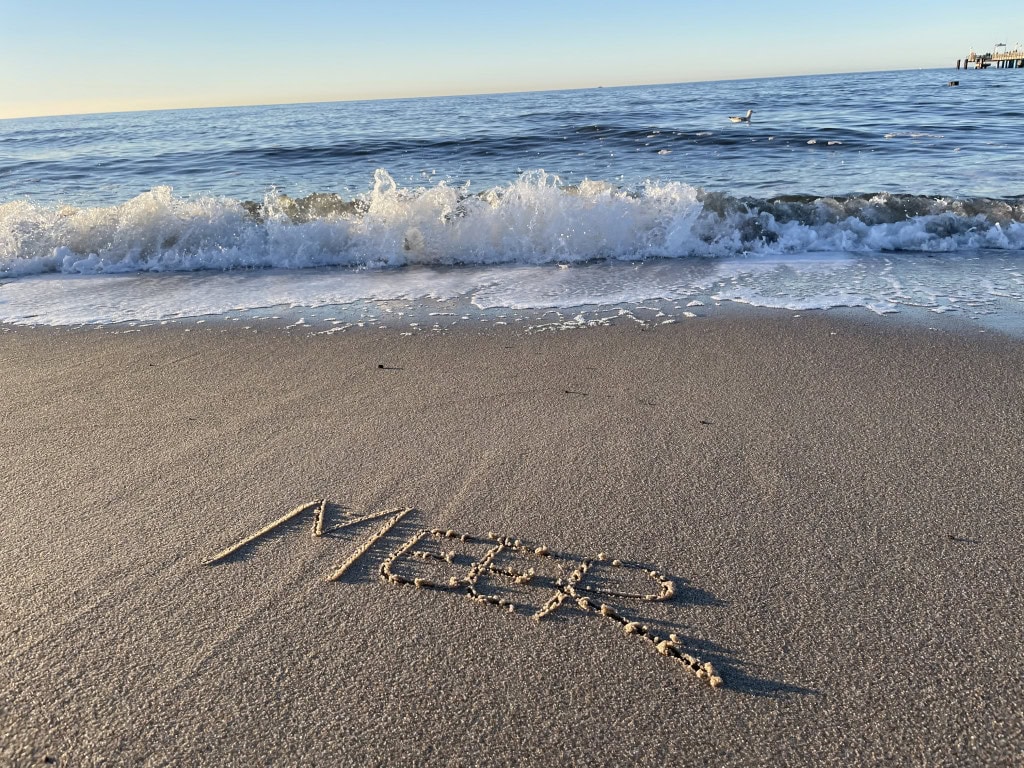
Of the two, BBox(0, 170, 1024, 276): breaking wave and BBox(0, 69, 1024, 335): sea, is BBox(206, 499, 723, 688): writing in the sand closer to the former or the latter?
BBox(0, 69, 1024, 335): sea

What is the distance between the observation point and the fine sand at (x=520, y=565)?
1.58 metres

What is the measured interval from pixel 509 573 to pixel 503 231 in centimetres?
561

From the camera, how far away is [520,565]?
85.7 inches

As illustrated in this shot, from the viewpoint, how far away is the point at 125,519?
2438mm

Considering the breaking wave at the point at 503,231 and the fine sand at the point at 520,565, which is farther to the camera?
the breaking wave at the point at 503,231

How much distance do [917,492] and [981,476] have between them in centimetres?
31

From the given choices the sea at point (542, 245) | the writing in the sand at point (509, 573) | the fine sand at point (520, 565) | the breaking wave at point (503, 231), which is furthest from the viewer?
the breaking wave at point (503, 231)

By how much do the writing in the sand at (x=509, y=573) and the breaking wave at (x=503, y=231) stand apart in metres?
4.98

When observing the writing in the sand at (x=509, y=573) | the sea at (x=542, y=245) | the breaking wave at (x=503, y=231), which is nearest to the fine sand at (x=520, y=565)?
the writing in the sand at (x=509, y=573)

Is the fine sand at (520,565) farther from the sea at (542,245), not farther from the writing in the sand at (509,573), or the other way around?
the sea at (542,245)

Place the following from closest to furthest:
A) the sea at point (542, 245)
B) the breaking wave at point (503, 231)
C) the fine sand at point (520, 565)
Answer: the fine sand at point (520, 565) → the sea at point (542, 245) → the breaking wave at point (503, 231)

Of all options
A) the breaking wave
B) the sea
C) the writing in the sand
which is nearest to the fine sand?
the writing in the sand

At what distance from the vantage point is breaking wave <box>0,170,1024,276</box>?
23.0ft

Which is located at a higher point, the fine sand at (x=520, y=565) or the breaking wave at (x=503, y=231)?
the breaking wave at (x=503, y=231)
